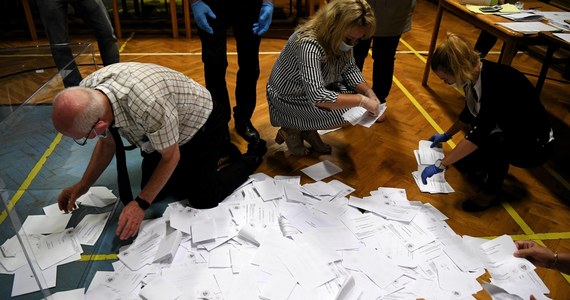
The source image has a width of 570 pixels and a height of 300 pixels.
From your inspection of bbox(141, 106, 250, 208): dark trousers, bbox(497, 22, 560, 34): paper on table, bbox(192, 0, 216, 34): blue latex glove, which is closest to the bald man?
bbox(141, 106, 250, 208): dark trousers

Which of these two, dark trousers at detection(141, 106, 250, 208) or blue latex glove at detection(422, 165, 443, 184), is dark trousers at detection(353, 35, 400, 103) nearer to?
blue latex glove at detection(422, 165, 443, 184)

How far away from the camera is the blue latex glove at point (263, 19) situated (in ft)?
6.86

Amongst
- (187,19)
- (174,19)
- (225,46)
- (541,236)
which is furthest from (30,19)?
(541,236)

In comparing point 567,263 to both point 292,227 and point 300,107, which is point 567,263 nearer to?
point 292,227

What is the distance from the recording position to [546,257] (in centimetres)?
133

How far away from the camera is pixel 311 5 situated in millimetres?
4383

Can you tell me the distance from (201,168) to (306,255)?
575mm

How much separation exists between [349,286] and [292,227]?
1.19 feet

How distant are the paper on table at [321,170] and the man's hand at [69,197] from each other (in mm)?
1039

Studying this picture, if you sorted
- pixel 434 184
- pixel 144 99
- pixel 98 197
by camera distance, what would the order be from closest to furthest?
1. pixel 144 99
2. pixel 98 197
3. pixel 434 184

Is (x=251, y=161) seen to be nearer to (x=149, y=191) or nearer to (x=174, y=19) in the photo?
(x=149, y=191)

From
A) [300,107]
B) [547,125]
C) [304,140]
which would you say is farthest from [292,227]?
[547,125]

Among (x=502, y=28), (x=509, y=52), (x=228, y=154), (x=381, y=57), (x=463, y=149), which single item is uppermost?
(x=502, y=28)

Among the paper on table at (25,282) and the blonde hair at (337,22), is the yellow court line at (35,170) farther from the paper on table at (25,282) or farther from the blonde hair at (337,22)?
the blonde hair at (337,22)
